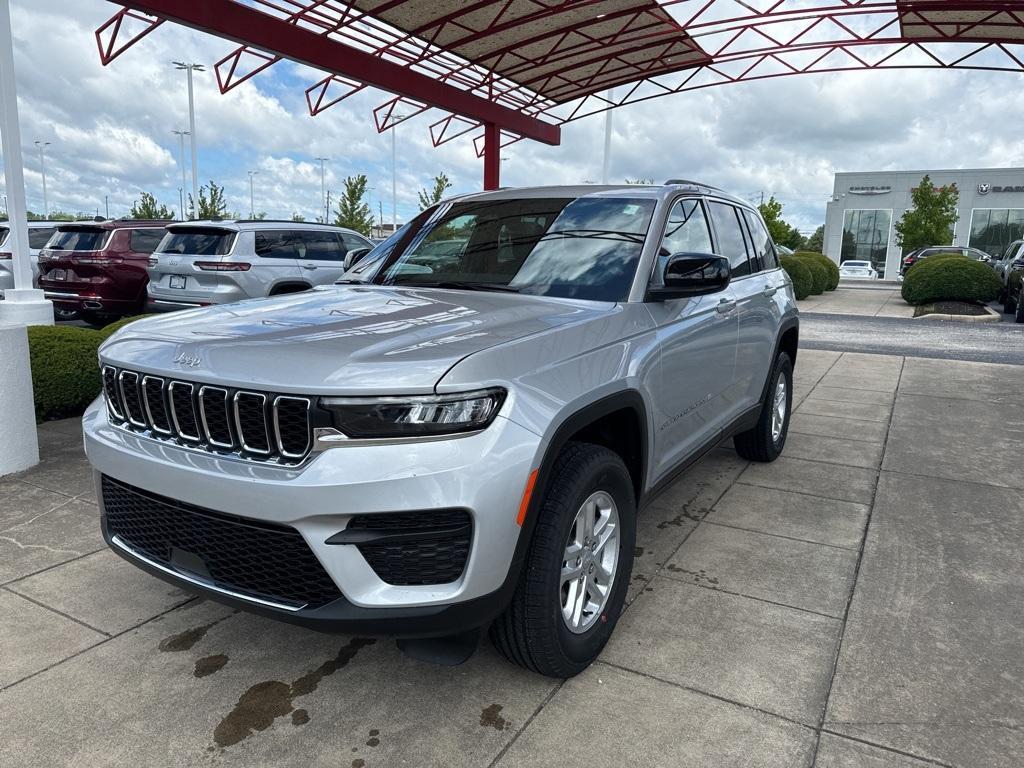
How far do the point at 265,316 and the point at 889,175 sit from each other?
56617 mm

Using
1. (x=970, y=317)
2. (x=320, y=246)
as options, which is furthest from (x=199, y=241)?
(x=970, y=317)

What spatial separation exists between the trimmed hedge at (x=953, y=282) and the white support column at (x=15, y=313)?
60.3 ft

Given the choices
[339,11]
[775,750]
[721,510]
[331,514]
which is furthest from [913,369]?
[339,11]

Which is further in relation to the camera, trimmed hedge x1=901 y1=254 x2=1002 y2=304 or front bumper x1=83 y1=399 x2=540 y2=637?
trimmed hedge x1=901 y1=254 x2=1002 y2=304

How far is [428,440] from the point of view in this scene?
88.0 inches

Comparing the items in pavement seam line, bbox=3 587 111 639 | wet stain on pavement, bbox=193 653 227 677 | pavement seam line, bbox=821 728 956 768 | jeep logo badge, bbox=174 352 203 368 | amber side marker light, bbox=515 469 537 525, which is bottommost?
pavement seam line, bbox=821 728 956 768

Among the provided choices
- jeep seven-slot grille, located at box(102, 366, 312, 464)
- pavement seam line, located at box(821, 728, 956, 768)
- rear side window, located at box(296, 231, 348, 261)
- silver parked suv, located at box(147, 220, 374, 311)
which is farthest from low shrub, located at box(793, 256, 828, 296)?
jeep seven-slot grille, located at box(102, 366, 312, 464)

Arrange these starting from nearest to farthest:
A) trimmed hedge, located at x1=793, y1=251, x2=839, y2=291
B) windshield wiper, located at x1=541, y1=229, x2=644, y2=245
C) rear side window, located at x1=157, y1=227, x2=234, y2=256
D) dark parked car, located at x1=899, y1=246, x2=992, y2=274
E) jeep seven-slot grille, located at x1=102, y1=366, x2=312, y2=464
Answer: jeep seven-slot grille, located at x1=102, y1=366, x2=312, y2=464
windshield wiper, located at x1=541, y1=229, x2=644, y2=245
rear side window, located at x1=157, y1=227, x2=234, y2=256
trimmed hedge, located at x1=793, y1=251, x2=839, y2=291
dark parked car, located at x1=899, y1=246, x2=992, y2=274

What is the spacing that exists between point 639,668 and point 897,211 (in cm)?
5574

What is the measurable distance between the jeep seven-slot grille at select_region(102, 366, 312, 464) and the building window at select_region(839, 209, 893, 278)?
2162 inches

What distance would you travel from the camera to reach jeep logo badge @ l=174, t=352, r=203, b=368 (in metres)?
2.48

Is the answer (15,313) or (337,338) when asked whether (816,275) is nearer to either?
(15,313)

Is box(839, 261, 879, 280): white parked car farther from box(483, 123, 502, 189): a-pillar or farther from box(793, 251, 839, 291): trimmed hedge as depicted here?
box(483, 123, 502, 189): a-pillar

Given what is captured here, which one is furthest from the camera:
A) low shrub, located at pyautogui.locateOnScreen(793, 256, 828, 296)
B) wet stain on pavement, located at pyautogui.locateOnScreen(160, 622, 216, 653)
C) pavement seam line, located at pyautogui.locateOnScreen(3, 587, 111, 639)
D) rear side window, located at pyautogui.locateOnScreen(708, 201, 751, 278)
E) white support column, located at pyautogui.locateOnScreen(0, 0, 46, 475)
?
low shrub, located at pyautogui.locateOnScreen(793, 256, 828, 296)
